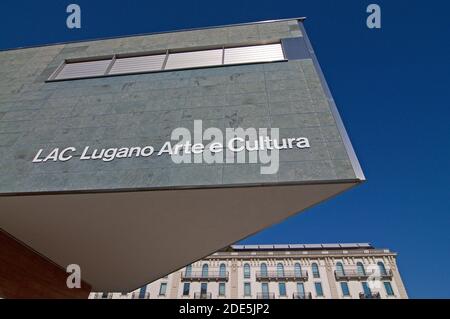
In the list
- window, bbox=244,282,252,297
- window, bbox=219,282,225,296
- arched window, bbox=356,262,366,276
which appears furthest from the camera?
arched window, bbox=356,262,366,276

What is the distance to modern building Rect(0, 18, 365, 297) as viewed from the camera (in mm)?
4426

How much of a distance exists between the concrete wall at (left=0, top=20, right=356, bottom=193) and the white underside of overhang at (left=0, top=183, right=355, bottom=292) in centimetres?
26

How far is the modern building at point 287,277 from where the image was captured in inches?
1485

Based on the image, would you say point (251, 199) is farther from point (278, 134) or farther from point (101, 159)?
point (101, 159)

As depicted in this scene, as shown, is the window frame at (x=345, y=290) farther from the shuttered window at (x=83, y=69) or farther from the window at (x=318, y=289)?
the shuttered window at (x=83, y=69)

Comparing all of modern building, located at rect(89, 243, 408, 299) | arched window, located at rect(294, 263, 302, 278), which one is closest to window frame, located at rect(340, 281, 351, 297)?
modern building, located at rect(89, 243, 408, 299)

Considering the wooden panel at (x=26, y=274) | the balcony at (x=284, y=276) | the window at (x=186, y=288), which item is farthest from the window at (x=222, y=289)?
the wooden panel at (x=26, y=274)

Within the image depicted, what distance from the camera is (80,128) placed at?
5.54 meters

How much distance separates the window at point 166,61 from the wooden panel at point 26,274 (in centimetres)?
434

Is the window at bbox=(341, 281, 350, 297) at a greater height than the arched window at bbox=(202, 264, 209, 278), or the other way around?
the arched window at bbox=(202, 264, 209, 278)

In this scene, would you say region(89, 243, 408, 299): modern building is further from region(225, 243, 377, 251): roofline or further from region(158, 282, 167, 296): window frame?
region(225, 243, 377, 251): roofline

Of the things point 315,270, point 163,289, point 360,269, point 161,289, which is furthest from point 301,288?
point 161,289

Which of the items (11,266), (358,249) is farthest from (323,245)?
(11,266)

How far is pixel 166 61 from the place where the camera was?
24.9ft
